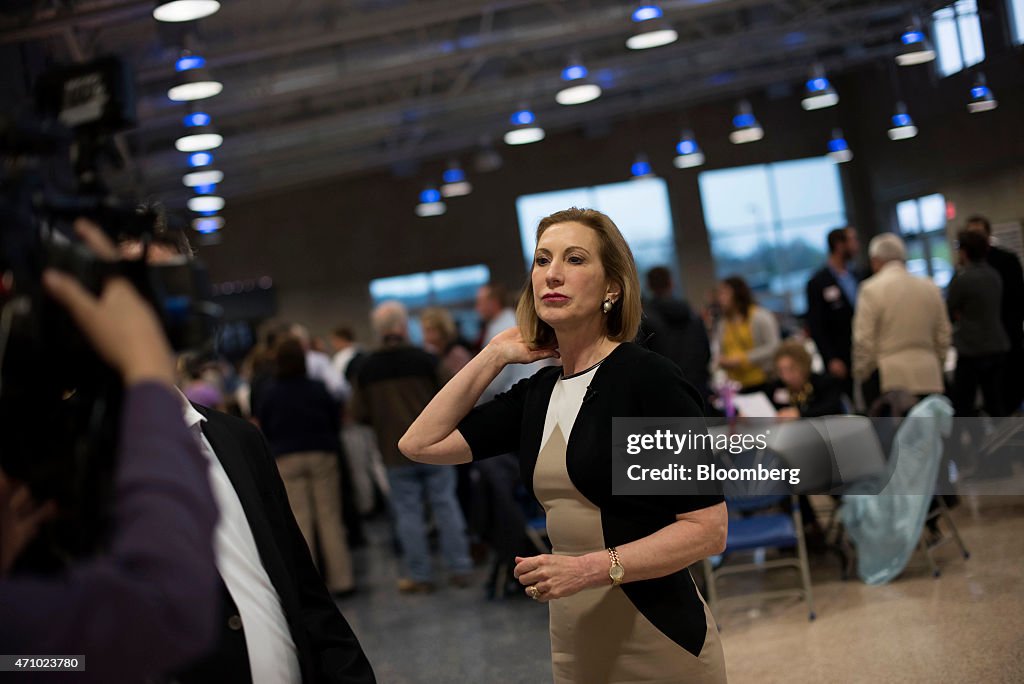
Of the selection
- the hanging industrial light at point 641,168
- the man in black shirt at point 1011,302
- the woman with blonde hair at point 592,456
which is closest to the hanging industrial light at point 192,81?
the man in black shirt at point 1011,302

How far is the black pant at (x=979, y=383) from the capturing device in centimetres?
638

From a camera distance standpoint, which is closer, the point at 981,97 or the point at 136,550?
the point at 136,550

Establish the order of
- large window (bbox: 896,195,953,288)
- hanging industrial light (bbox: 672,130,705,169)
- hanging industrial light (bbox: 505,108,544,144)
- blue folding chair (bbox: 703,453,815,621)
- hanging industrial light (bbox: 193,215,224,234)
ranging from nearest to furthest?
blue folding chair (bbox: 703,453,815,621) < large window (bbox: 896,195,953,288) < hanging industrial light (bbox: 505,108,544,144) < hanging industrial light (bbox: 193,215,224,234) < hanging industrial light (bbox: 672,130,705,169)

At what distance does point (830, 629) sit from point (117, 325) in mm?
4276

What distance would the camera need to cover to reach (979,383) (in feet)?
21.7

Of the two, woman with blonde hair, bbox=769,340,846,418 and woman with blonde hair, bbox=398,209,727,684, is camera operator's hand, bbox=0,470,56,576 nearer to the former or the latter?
woman with blonde hair, bbox=398,209,727,684

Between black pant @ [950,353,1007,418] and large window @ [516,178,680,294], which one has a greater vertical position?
large window @ [516,178,680,294]

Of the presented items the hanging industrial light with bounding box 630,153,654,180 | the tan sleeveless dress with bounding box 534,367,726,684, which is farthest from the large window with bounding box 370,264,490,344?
the tan sleeveless dress with bounding box 534,367,726,684

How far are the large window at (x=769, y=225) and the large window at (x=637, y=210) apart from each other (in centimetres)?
73

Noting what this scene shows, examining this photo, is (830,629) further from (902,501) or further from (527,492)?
(527,492)

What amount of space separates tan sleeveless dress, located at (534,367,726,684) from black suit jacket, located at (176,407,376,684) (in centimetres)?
44

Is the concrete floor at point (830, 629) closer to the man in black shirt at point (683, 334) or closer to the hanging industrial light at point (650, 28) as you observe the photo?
the man in black shirt at point (683, 334)

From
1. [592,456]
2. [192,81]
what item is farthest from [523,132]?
[592,456]

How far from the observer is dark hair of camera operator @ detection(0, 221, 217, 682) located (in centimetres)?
95
